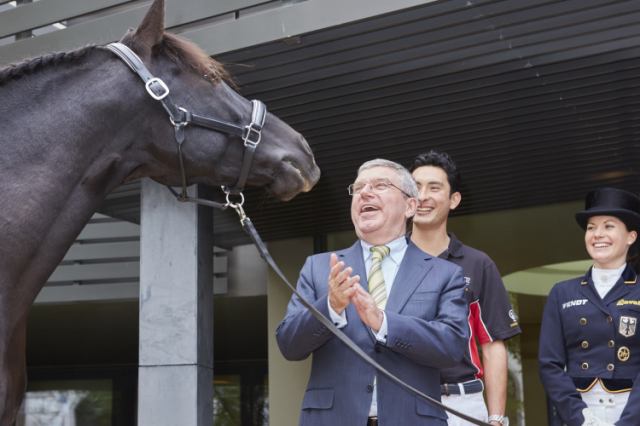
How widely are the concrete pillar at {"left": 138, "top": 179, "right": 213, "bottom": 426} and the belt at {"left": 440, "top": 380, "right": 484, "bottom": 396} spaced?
11.4 ft

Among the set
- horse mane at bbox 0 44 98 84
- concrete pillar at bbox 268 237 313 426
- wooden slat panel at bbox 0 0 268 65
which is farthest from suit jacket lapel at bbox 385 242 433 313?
concrete pillar at bbox 268 237 313 426

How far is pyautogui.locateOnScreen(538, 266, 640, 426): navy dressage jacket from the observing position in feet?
8.94

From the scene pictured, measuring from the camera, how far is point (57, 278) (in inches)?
399

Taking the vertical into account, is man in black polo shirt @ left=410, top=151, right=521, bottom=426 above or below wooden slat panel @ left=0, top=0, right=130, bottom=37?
below

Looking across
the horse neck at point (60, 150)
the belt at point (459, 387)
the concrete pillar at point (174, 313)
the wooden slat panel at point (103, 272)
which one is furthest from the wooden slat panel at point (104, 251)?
the horse neck at point (60, 150)

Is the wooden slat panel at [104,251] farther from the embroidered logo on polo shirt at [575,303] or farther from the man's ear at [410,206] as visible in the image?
the man's ear at [410,206]

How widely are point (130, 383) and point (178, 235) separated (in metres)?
9.29

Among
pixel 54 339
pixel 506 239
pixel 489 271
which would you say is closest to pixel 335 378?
pixel 489 271

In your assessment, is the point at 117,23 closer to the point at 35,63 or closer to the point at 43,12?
the point at 43,12

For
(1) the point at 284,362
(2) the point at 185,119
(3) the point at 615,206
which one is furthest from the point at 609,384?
(1) the point at 284,362

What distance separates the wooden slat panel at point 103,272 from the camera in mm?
10062

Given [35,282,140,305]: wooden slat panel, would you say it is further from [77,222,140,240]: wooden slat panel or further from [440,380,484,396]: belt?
[440,380,484,396]: belt

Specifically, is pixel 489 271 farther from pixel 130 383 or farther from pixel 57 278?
pixel 130 383

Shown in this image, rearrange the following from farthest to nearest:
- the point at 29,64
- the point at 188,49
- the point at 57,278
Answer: the point at 57,278 → the point at 188,49 → the point at 29,64
